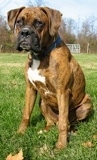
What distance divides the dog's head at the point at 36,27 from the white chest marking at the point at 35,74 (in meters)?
0.25

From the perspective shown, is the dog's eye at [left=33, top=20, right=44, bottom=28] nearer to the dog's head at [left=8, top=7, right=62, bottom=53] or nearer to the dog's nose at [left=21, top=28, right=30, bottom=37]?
the dog's head at [left=8, top=7, right=62, bottom=53]

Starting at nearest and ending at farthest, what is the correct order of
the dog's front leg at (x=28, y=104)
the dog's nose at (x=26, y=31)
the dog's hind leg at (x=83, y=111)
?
the dog's nose at (x=26, y=31), the dog's front leg at (x=28, y=104), the dog's hind leg at (x=83, y=111)

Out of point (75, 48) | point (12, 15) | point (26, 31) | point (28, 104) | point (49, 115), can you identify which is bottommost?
point (75, 48)

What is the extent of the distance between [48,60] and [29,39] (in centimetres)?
44

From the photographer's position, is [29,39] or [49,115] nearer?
[29,39]

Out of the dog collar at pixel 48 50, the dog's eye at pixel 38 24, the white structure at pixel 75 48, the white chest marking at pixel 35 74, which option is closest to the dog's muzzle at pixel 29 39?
the dog's eye at pixel 38 24

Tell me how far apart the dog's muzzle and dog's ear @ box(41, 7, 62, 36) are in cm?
24

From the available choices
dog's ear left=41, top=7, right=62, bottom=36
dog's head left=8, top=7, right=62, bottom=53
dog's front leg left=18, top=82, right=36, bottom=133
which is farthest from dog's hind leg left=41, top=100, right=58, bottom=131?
dog's ear left=41, top=7, right=62, bottom=36

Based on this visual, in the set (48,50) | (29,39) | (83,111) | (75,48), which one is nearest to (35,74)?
(48,50)

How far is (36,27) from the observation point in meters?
4.38

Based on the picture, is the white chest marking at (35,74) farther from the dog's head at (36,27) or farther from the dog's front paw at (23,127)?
the dog's front paw at (23,127)

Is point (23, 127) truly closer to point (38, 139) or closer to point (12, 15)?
point (38, 139)

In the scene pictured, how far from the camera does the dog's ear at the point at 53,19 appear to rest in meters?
4.41

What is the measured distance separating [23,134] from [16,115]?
2.89 ft
